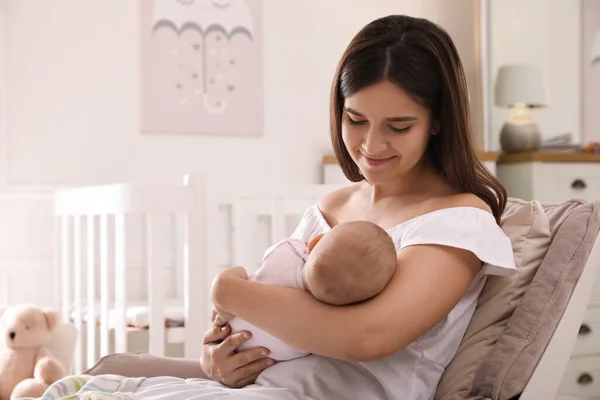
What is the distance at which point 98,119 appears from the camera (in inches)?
121

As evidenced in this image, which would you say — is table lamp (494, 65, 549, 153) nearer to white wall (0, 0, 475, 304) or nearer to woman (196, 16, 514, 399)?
white wall (0, 0, 475, 304)

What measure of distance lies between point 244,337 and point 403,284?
0.29m

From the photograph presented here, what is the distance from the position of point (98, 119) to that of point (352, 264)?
2.30 meters

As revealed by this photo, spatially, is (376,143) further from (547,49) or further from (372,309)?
(547,49)

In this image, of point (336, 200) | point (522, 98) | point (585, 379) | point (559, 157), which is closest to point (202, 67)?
point (522, 98)

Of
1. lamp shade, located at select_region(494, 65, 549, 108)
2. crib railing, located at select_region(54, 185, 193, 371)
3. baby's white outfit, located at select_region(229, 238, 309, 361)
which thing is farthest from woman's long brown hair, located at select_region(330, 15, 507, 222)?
lamp shade, located at select_region(494, 65, 549, 108)

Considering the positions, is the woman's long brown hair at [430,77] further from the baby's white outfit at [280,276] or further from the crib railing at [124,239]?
the crib railing at [124,239]

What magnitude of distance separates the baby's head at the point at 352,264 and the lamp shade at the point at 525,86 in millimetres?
2515

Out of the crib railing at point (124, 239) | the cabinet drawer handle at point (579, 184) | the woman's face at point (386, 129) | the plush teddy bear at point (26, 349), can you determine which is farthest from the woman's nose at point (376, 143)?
the cabinet drawer handle at point (579, 184)

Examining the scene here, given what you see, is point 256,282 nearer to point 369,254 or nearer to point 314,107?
point 369,254

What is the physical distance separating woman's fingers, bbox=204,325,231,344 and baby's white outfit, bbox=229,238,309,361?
1.6 inches

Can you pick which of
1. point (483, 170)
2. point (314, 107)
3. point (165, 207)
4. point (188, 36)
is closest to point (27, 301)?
point (165, 207)

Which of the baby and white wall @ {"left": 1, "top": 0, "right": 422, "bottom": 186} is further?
white wall @ {"left": 1, "top": 0, "right": 422, "bottom": 186}

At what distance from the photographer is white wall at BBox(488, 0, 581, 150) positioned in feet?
11.5
